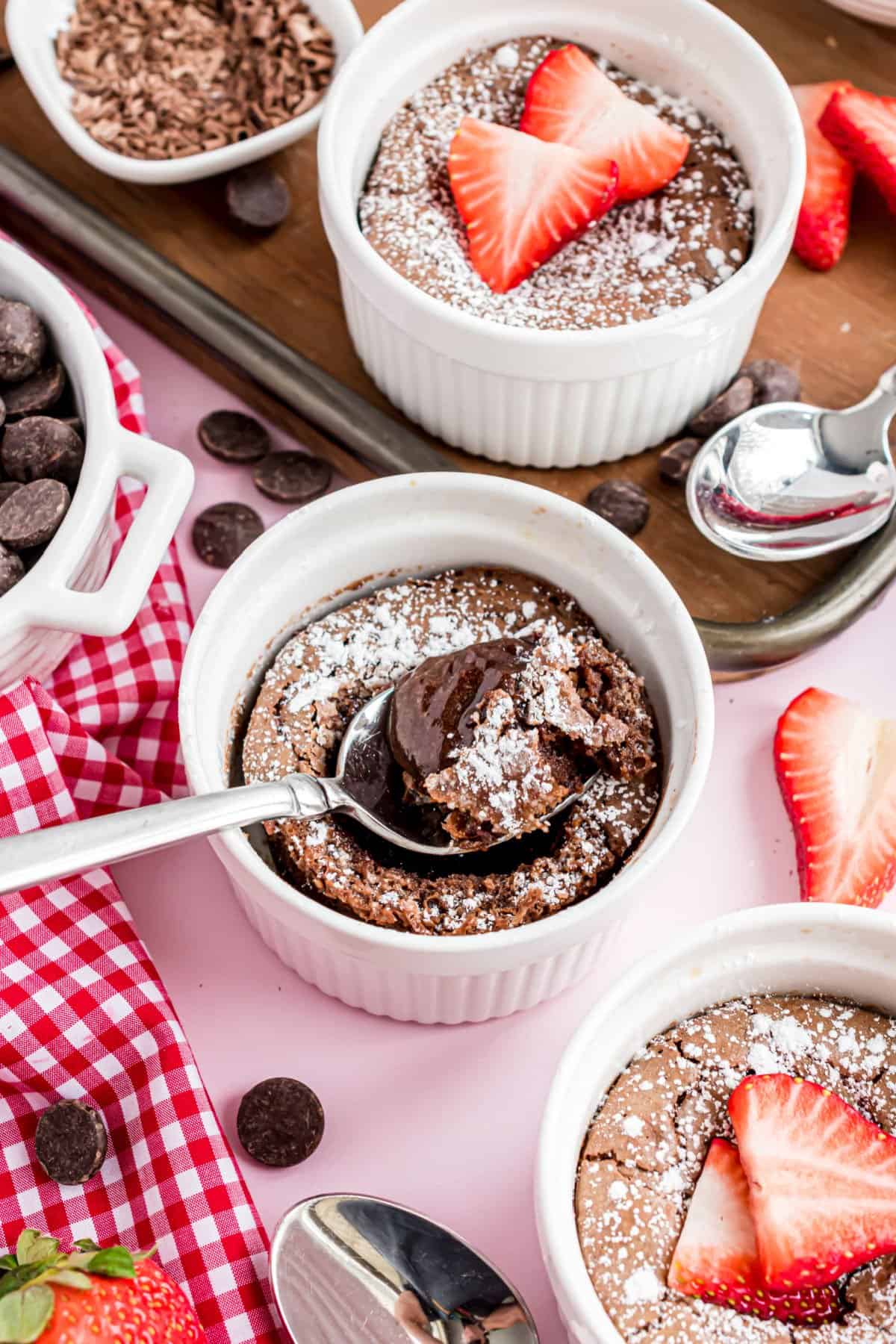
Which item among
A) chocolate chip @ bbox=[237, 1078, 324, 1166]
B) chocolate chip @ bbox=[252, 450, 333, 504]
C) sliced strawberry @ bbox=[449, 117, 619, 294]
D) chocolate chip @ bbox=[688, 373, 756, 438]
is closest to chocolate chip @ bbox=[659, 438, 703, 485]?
chocolate chip @ bbox=[688, 373, 756, 438]

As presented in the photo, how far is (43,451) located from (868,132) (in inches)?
47.4

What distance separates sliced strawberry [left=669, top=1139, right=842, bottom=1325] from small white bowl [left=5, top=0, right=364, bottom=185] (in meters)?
1.43

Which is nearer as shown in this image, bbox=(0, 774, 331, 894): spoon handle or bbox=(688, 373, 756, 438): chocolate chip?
bbox=(0, 774, 331, 894): spoon handle

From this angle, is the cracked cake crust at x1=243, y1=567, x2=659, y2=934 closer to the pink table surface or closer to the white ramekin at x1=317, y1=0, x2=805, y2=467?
the pink table surface

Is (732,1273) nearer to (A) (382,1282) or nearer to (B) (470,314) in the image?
(A) (382,1282)

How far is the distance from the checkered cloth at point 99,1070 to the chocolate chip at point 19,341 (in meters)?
0.38

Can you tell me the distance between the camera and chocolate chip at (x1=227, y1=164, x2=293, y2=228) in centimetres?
205

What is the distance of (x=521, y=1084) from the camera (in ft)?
5.55


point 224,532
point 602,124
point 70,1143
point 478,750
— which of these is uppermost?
point 602,124

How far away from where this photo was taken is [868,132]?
2016mm

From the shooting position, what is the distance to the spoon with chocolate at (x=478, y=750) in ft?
4.87

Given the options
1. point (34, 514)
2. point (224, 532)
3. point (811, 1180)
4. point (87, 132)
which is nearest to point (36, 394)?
point (34, 514)

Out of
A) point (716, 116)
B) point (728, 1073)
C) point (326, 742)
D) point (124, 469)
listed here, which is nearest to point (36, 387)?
point (124, 469)

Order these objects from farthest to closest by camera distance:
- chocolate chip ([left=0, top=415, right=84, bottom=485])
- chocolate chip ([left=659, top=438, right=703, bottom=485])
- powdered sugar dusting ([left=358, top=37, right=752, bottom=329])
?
chocolate chip ([left=659, top=438, right=703, bottom=485]), powdered sugar dusting ([left=358, top=37, right=752, bottom=329]), chocolate chip ([left=0, top=415, right=84, bottom=485])
